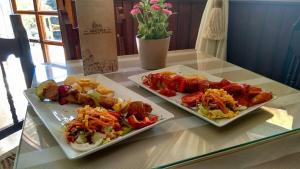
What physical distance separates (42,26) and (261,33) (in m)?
2.41

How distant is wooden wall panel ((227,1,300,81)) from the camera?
157cm

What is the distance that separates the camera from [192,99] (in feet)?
2.18

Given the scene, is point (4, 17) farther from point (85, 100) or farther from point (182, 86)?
point (182, 86)

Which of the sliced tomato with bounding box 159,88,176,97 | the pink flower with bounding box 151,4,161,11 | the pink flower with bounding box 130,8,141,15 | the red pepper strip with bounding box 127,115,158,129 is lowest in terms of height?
the red pepper strip with bounding box 127,115,158,129

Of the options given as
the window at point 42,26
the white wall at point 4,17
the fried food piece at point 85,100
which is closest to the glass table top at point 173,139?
the fried food piece at point 85,100

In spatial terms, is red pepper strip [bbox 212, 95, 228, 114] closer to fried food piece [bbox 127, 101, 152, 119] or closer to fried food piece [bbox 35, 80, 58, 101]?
fried food piece [bbox 127, 101, 152, 119]

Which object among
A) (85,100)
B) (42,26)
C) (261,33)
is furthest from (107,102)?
(42,26)

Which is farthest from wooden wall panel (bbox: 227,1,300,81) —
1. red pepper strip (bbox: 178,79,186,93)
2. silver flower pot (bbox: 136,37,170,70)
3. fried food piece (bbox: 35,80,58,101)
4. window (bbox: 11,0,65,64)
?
window (bbox: 11,0,65,64)

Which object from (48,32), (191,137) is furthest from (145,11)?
(48,32)

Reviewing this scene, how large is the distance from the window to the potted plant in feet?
6.77

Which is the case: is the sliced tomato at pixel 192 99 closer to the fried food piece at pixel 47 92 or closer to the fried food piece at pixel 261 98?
the fried food piece at pixel 261 98

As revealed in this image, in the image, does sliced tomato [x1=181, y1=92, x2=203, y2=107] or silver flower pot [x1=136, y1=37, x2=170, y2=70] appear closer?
sliced tomato [x1=181, y1=92, x2=203, y2=107]

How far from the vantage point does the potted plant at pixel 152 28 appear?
0.90 m

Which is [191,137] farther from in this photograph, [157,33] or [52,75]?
[52,75]
